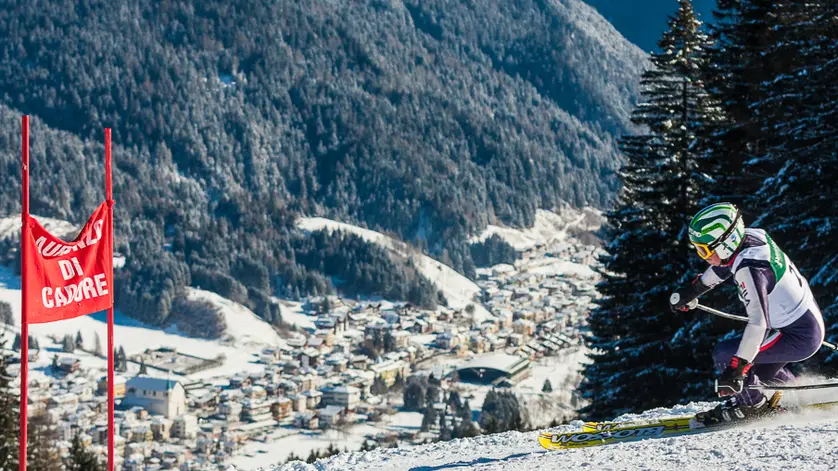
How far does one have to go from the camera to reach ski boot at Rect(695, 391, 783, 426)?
766 cm

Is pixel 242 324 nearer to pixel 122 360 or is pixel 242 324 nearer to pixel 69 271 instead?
pixel 122 360

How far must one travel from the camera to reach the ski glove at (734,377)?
720cm

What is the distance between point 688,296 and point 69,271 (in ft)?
18.2

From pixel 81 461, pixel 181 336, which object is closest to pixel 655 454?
pixel 81 461

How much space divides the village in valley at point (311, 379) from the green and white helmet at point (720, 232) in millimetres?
38106

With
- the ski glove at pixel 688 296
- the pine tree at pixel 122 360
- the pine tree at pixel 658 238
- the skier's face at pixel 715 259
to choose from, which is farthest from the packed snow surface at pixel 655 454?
the pine tree at pixel 122 360

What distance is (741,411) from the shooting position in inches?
301

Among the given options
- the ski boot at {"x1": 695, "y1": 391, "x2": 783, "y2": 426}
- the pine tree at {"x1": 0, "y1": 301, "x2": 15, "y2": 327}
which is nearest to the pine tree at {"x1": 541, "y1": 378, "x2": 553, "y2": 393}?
the pine tree at {"x1": 0, "y1": 301, "x2": 15, "y2": 327}

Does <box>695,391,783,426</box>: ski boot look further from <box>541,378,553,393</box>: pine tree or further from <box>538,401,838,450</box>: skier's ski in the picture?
<box>541,378,553,393</box>: pine tree

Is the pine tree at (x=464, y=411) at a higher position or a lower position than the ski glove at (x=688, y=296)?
higher

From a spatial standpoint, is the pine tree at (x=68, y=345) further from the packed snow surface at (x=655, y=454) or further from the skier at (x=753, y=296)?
the skier at (x=753, y=296)

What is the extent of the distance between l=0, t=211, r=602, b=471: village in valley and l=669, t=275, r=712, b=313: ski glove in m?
37.6

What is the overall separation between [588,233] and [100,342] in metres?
107

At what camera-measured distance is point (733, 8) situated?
1973 cm
